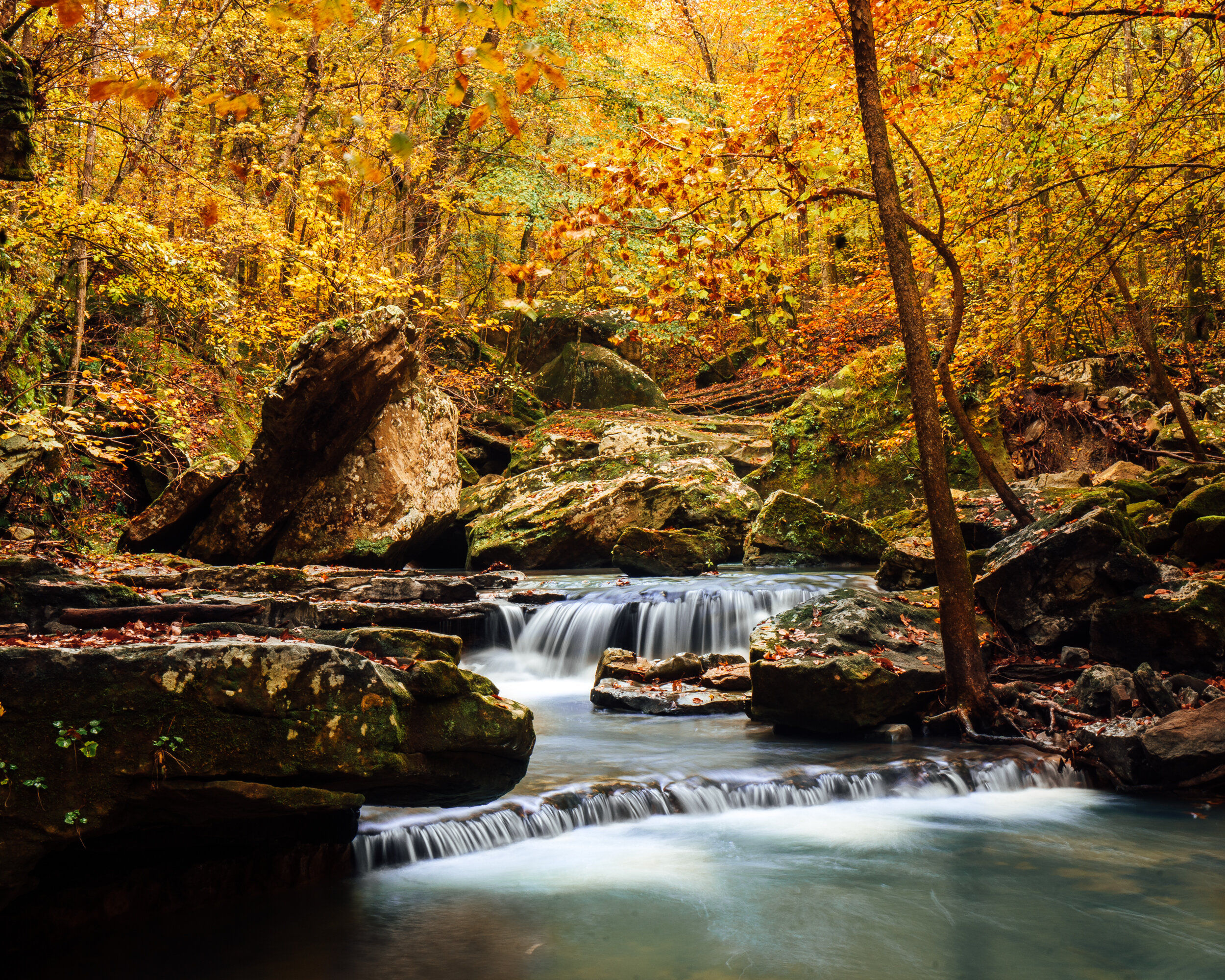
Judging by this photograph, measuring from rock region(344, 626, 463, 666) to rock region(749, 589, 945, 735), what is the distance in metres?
3.31

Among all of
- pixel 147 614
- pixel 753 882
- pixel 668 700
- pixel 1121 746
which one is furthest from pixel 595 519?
pixel 753 882

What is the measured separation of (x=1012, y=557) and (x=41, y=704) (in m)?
8.04

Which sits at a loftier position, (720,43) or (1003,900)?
(720,43)

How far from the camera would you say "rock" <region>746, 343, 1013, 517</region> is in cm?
1511

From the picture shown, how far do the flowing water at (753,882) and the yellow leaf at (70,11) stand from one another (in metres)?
3.64

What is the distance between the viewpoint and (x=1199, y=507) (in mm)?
8922

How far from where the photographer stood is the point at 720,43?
32.4m

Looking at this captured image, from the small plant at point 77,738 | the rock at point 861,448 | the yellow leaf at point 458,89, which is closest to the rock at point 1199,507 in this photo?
the rock at point 861,448

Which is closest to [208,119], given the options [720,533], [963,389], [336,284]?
[336,284]

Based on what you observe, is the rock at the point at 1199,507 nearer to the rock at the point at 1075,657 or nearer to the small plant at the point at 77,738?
the rock at the point at 1075,657

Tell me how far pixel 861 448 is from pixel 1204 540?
738cm

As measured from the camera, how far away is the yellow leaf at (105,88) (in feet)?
7.09

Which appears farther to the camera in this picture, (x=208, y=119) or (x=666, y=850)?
(x=208, y=119)

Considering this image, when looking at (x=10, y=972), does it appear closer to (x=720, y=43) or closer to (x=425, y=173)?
(x=425, y=173)
